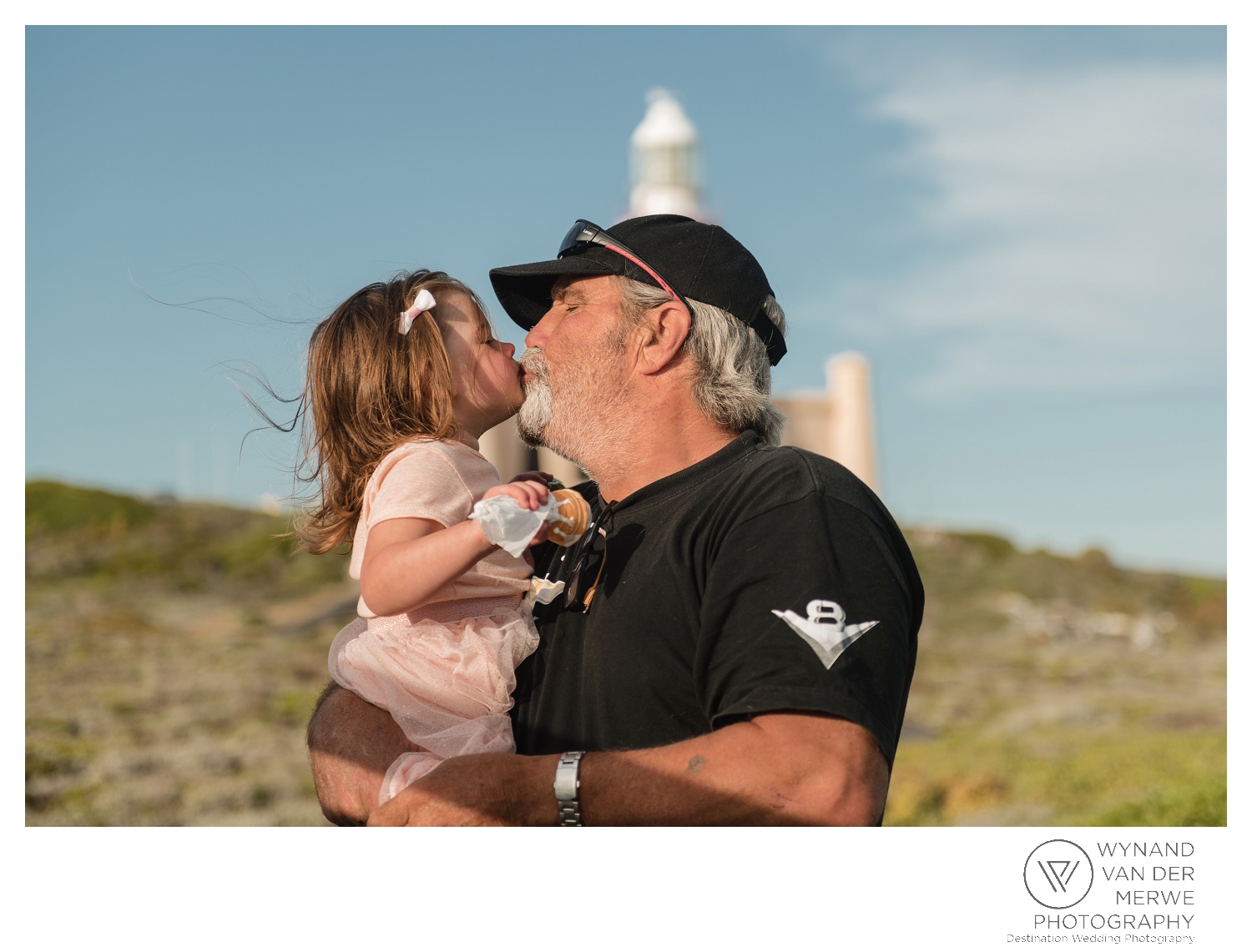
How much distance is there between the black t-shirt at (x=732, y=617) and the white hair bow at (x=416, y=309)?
2.52ft

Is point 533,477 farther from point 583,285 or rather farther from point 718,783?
point 718,783

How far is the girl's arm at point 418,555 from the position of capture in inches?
106

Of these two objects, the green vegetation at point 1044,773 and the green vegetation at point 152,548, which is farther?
the green vegetation at point 152,548

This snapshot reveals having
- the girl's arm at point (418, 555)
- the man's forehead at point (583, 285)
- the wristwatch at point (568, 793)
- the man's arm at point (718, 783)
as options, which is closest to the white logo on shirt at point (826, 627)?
the man's arm at point (718, 783)

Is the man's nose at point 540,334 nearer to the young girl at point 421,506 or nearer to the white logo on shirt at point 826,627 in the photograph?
the young girl at point 421,506

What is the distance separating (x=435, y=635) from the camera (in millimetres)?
3014

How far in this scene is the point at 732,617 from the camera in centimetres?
253

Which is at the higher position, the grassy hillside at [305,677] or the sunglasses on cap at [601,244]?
the sunglasses on cap at [601,244]

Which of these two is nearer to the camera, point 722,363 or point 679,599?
point 679,599
